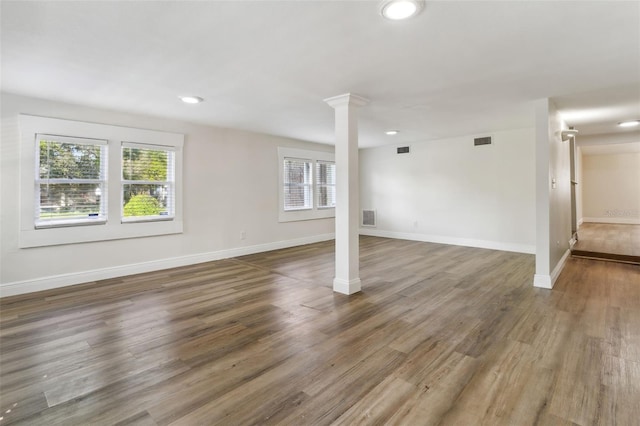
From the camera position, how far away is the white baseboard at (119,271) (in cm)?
361

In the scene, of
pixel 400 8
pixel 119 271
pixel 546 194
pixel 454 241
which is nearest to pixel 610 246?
pixel 454 241

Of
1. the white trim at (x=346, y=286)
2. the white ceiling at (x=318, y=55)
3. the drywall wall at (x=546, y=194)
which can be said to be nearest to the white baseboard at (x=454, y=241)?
the drywall wall at (x=546, y=194)

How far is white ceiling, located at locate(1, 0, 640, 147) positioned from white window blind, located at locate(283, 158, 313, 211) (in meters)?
2.46

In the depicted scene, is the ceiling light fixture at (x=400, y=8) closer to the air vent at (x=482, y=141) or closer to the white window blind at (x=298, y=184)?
the white window blind at (x=298, y=184)

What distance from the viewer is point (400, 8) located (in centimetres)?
183

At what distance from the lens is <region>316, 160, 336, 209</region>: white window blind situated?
23.6 feet

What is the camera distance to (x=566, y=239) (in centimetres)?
523

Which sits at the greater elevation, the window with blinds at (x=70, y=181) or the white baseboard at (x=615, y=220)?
the window with blinds at (x=70, y=181)

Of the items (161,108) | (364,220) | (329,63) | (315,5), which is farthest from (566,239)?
(161,108)

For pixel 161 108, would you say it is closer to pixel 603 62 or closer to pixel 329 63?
pixel 329 63

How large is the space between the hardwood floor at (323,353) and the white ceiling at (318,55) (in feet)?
7.37

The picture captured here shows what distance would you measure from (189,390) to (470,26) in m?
2.88

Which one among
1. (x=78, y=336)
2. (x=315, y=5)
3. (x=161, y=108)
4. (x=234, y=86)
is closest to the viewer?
(x=315, y=5)

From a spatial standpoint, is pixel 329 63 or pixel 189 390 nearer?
pixel 189 390
